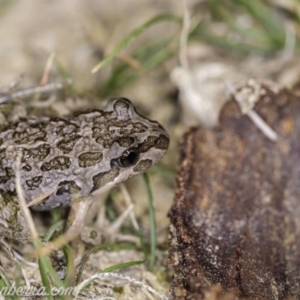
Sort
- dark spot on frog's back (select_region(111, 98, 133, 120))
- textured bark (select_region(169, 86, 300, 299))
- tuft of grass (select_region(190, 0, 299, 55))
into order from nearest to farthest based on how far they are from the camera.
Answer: textured bark (select_region(169, 86, 300, 299))
dark spot on frog's back (select_region(111, 98, 133, 120))
tuft of grass (select_region(190, 0, 299, 55))

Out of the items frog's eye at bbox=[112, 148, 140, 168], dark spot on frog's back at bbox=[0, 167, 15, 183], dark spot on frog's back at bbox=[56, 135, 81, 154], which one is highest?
dark spot on frog's back at bbox=[56, 135, 81, 154]

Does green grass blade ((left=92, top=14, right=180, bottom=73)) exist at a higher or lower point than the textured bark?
higher

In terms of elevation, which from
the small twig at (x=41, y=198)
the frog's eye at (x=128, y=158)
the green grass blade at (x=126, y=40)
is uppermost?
the green grass blade at (x=126, y=40)

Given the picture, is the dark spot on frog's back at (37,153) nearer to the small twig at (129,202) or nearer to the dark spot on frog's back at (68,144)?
the dark spot on frog's back at (68,144)

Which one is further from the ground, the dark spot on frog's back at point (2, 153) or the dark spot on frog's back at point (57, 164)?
the dark spot on frog's back at point (2, 153)

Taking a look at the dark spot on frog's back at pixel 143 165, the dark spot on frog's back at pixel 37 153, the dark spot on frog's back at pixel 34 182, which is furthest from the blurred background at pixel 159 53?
the dark spot on frog's back at pixel 34 182

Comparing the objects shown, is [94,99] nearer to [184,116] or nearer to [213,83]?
[184,116]

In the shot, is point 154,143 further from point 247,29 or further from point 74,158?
point 247,29

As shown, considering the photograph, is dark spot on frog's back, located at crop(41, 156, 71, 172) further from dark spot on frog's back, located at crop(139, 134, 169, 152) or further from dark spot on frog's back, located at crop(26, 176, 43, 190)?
dark spot on frog's back, located at crop(139, 134, 169, 152)

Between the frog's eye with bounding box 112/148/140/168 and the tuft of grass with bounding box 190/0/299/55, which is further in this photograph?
the tuft of grass with bounding box 190/0/299/55

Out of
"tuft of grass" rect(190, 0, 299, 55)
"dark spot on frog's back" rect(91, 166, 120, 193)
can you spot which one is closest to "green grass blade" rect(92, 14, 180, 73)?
"tuft of grass" rect(190, 0, 299, 55)
